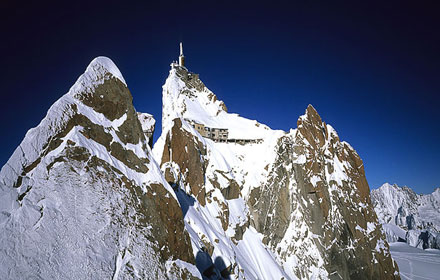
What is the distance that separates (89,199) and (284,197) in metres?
75.1

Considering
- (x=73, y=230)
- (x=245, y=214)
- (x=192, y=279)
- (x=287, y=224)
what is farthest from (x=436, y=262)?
(x=73, y=230)

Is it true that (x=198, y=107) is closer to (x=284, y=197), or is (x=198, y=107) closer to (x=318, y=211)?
(x=284, y=197)

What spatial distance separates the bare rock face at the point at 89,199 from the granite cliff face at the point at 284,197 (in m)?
33.7

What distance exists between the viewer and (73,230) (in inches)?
890

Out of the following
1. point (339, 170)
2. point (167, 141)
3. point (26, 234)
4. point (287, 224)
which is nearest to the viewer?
point (26, 234)

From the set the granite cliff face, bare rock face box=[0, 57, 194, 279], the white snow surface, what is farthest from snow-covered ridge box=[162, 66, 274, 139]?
the white snow surface

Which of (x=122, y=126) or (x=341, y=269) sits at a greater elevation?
(x=122, y=126)

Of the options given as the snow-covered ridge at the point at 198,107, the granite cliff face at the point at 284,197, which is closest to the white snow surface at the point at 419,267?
the granite cliff face at the point at 284,197

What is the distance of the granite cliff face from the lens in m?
74.4

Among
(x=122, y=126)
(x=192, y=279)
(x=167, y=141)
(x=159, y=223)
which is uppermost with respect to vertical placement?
(x=167, y=141)

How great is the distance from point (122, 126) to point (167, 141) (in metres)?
42.6

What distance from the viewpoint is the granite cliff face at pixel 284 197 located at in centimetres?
7444

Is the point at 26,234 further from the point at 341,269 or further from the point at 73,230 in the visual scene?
the point at 341,269

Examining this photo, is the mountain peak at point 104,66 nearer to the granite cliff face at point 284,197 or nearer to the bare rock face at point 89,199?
the bare rock face at point 89,199
